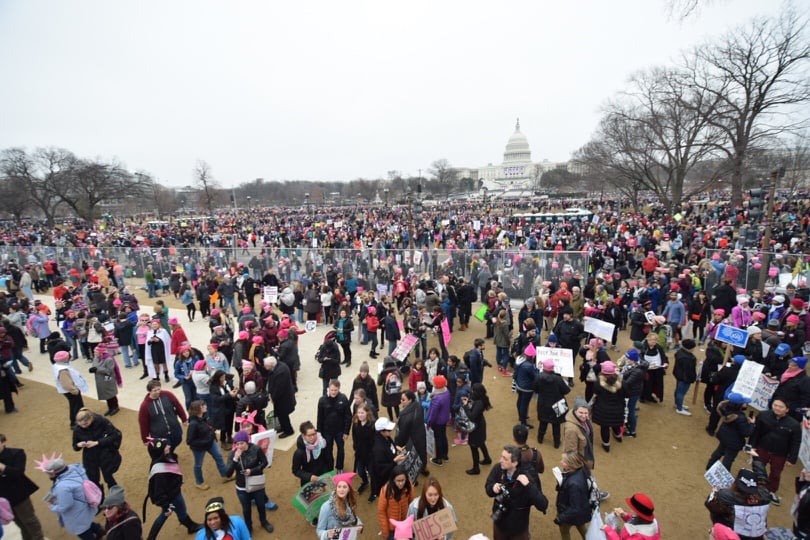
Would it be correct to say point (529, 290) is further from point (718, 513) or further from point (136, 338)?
point (136, 338)

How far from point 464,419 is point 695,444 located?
→ 4.37 meters

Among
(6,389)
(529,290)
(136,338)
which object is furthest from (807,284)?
(6,389)

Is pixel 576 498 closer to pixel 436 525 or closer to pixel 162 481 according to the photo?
pixel 436 525

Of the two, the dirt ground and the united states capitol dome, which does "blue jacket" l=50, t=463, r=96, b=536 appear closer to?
the dirt ground

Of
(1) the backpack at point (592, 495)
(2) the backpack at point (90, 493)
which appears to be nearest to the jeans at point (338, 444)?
(2) the backpack at point (90, 493)

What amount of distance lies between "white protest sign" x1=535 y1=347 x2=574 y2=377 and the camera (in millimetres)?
3929

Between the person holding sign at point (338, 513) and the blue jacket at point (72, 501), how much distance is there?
3.00m

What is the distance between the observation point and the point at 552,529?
5.25 m

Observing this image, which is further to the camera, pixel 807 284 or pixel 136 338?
pixel 807 284

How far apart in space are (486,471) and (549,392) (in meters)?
1.65

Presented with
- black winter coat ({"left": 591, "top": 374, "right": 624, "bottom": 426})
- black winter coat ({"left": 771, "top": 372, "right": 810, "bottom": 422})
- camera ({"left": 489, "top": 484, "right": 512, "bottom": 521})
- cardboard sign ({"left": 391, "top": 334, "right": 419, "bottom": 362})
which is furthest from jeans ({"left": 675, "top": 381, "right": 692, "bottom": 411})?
camera ({"left": 489, "top": 484, "right": 512, "bottom": 521})

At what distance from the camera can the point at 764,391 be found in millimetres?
6496

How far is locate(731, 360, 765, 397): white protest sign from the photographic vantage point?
20.7ft

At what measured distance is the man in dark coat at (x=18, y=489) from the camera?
469 cm
